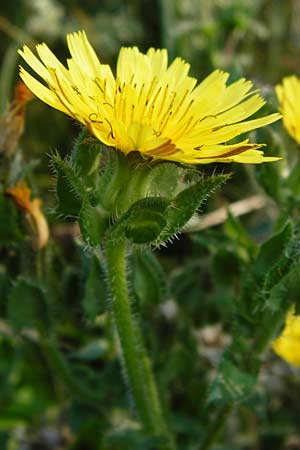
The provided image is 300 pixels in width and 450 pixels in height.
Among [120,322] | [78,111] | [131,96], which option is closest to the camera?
[78,111]

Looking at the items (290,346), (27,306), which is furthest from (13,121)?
(290,346)

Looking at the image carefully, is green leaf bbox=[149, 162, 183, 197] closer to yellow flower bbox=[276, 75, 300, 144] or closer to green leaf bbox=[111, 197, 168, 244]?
green leaf bbox=[111, 197, 168, 244]

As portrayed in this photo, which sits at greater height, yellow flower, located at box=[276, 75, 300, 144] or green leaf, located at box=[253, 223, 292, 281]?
yellow flower, located at box=[276, 75, 300, 144]

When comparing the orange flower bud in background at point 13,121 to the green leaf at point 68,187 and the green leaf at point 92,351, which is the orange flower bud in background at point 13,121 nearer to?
the green leaf at point 68,187

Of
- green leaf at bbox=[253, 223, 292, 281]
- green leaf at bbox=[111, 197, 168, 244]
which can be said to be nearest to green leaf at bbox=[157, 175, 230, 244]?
green leaf at bbox=[111, 197, 168, 244]

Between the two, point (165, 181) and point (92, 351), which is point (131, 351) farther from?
point (92, 351)

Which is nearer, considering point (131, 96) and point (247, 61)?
point (131, 96)

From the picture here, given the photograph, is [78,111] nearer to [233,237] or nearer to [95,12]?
[233,237]

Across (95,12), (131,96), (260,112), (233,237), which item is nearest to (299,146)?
(260,112)
